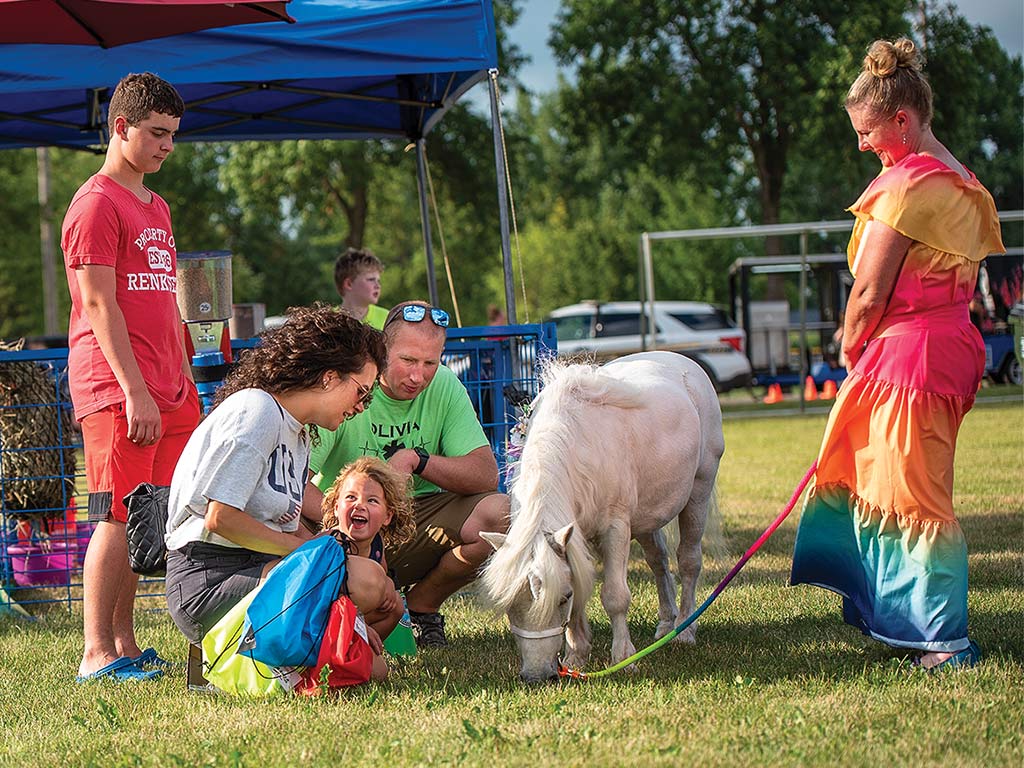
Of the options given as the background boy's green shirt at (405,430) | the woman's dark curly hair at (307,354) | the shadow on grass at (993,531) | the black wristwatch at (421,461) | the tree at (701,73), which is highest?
the tree at (701,73)

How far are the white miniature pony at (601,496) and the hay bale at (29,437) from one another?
2941 millimetres

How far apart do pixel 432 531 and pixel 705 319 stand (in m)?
18.2

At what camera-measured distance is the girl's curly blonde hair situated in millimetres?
4363

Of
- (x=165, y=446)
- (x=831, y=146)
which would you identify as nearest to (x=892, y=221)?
(x=165, y=446)

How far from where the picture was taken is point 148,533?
13.0 ft

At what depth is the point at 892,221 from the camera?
3830 millimetres

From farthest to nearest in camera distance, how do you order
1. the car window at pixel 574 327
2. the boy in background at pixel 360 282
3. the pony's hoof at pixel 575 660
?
the car window at pixel 574 327, the boy in background at pixel 360 282, the pony's hoof at pixel 575 660

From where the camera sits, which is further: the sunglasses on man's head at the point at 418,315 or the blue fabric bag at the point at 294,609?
the sunglasses on man's head at the point at 418,315

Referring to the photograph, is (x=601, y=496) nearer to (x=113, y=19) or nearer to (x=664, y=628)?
(x=664, y=628)

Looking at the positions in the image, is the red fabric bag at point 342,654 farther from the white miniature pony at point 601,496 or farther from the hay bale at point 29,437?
the hay bale at point 29,437

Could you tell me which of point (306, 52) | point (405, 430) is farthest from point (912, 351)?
point (306, 52)

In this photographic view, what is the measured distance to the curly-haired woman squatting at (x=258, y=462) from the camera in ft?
12.0

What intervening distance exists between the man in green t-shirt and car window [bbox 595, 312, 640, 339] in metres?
17.1

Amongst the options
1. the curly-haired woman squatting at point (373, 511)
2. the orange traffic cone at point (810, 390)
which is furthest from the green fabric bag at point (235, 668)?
the orange traffic cone at point (810, 390)
